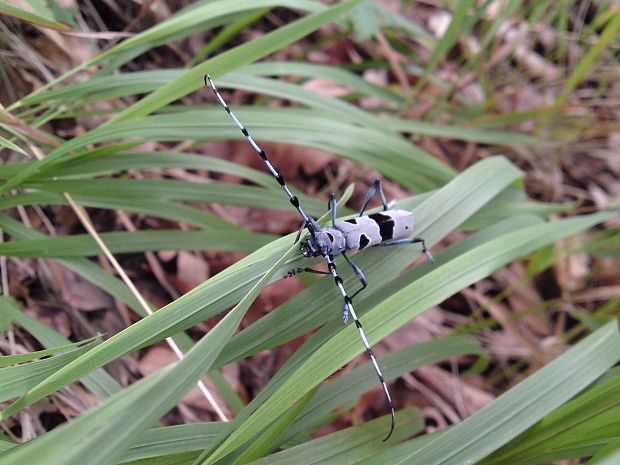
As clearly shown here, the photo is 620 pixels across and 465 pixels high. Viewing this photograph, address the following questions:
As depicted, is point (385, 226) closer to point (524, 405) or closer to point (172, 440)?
point (524, 405)

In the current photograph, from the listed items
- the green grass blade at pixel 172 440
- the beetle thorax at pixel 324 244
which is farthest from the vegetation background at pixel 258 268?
the beetle thorax at pixel 324 244

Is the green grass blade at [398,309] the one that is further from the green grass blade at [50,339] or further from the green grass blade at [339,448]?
the green grass blade at [50,339]

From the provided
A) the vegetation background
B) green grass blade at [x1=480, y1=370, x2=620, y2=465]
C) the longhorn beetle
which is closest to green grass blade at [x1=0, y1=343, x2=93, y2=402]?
the vegetation background

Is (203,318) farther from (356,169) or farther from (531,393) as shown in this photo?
(356,169)

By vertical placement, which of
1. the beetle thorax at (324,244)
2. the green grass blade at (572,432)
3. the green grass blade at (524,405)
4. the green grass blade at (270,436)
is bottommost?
the green grass blade at (572,432)

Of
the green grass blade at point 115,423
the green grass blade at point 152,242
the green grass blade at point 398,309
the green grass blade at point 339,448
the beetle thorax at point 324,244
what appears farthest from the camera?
the green grass blade at point 152,242

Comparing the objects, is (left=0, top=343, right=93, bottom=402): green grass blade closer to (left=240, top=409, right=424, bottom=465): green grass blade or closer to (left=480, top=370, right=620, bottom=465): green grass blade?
(left=240, top=409, right=424, bottom=465): green grass blade

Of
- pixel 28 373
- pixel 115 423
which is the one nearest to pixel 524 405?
pixel 115 423
